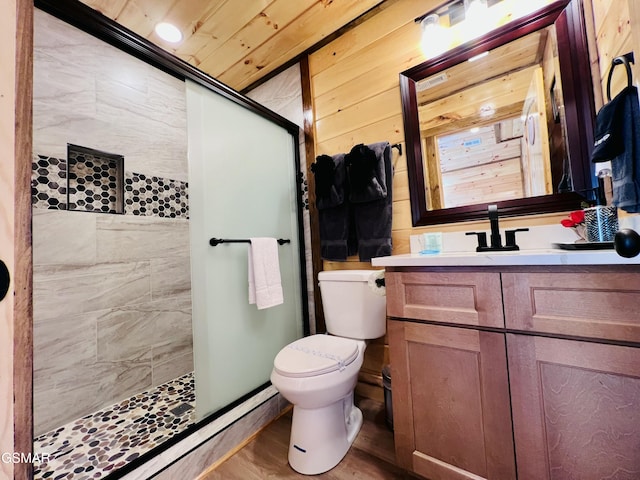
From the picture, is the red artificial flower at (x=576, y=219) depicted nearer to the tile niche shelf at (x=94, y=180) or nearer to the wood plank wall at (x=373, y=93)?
the wood plank wall at (x=373, y=93)

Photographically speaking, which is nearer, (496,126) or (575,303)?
(575,303)

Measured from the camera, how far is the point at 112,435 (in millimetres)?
1383

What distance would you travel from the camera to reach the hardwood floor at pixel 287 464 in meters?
1.14

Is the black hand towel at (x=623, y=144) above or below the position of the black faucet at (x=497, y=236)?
above

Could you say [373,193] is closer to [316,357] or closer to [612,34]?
[316,357]

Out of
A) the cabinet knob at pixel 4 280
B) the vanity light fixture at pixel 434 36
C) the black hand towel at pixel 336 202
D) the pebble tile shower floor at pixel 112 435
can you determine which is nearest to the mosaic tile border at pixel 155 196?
the black hand towel at pixel 336 202

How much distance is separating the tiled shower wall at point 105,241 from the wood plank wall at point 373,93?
1105 mm

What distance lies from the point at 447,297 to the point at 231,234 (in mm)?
1080

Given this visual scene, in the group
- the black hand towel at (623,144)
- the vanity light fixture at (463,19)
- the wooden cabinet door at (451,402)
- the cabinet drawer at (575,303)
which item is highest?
the vanity light fixture at (463,19)

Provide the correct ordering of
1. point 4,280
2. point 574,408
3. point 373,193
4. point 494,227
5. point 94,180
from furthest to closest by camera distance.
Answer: point 94,180 < point 373,193 < point 494,227 < point 574,408 < point 4,280

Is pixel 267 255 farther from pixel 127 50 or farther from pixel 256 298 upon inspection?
pixel 127 50

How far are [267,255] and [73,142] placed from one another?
126 centimetres

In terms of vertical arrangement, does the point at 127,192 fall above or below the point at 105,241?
above

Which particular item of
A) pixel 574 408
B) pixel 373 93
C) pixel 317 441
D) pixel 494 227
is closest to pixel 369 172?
pixel 373 93
